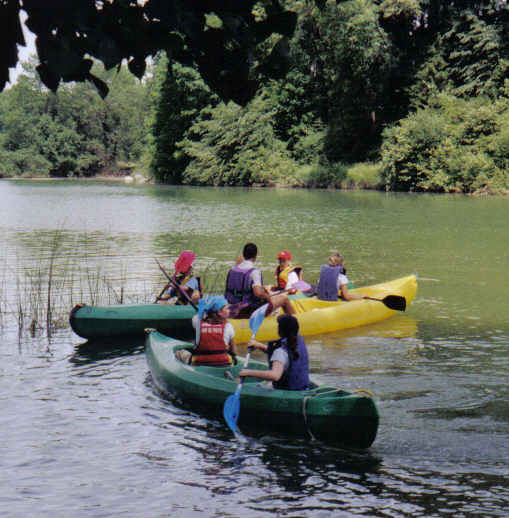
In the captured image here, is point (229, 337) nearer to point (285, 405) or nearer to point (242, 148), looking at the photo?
point (285, 405)

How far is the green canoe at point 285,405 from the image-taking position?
5.57 metres

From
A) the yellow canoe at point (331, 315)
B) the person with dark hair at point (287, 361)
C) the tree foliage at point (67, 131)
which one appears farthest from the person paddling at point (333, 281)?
the tree foliage at point (67, 131)

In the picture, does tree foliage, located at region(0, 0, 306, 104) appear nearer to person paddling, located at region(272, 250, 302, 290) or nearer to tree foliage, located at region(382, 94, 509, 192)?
person paddling, located at region(272, 250, 302, 290)

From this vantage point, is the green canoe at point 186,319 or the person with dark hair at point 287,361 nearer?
the person with dark hair at point 287,361

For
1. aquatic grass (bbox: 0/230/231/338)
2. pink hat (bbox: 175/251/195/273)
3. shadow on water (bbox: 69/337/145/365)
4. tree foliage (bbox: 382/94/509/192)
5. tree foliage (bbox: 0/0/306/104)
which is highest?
tree foliage (bbox: 382/94/509/192)

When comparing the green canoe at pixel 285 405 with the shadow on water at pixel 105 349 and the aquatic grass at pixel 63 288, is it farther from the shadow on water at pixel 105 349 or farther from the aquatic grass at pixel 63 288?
the aquatic grass at pixel 63 288

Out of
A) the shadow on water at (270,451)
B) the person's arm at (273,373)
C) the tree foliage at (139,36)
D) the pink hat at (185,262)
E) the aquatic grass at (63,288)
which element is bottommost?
the shadow on water at (270,451)

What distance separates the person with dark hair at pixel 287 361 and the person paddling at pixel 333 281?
14.8 ft

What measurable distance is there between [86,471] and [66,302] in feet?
19.5

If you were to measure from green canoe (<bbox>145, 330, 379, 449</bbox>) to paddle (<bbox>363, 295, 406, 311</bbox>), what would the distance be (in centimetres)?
420

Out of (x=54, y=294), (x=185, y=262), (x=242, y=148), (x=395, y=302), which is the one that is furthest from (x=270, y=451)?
(x=242, y=148)

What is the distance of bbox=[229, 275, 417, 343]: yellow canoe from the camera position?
9461 millimetres

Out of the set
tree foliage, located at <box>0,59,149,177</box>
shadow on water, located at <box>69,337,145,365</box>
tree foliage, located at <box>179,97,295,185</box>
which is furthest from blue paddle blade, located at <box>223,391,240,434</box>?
tree foliage, located at <box>0,59,149,177</box>

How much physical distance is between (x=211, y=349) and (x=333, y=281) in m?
3.84
